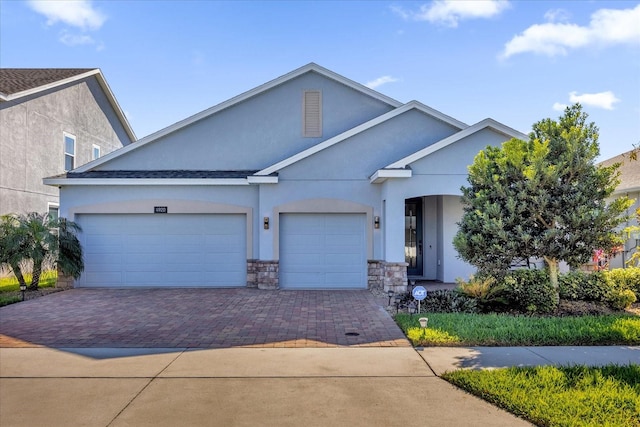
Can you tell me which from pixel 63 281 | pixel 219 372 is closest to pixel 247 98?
pixel 63 281

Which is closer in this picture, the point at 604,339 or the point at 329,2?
the point at 604,339

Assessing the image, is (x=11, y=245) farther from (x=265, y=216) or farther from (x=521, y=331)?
(x=521, y=331)

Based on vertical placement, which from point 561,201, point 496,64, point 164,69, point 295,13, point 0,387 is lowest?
point 0,387

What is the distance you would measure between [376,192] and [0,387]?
1021cm

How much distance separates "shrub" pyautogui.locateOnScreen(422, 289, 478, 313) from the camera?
30.6ft

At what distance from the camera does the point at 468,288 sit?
9.57m

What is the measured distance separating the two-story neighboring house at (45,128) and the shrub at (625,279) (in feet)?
59.2

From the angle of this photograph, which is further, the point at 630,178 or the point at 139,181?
the point at 630,178

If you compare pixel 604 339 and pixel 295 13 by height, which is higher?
pixel 295 13

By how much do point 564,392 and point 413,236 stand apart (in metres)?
10.3

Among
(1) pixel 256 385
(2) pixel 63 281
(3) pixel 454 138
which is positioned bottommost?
(1) pixel 256 385

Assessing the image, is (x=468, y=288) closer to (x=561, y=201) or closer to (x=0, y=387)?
(x=561, y=201)

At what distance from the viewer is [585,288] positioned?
1003 centimetres

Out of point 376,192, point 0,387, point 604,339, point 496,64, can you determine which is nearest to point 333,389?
point 0,387
